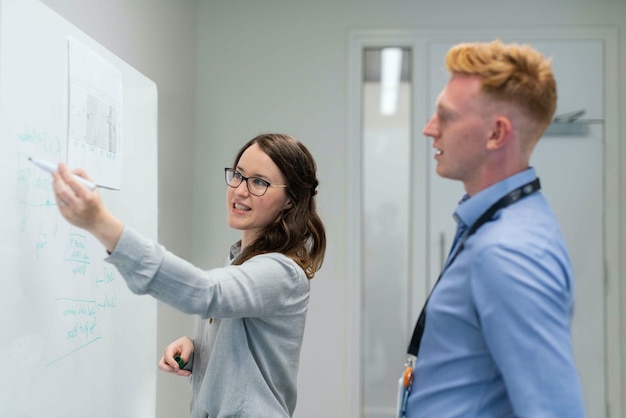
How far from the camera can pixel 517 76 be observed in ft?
3.78

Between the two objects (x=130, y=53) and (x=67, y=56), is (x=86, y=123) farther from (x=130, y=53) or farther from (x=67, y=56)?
(x=130, y=53)

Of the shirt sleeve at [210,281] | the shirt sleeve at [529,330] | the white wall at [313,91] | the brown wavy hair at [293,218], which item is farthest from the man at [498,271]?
the white wall at [313,91]

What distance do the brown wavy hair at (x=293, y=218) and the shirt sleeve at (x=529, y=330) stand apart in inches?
23.8

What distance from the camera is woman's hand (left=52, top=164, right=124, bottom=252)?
1.10m

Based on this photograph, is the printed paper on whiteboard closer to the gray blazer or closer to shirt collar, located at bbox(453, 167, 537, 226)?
the gray blazer

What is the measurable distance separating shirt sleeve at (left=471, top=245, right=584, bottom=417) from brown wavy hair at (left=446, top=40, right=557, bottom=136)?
0.86ft

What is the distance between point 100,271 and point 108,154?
29 centimetres

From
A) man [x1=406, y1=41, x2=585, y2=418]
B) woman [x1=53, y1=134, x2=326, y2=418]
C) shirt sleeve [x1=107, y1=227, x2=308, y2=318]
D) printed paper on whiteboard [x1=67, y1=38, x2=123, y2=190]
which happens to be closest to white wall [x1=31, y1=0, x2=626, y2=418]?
printed paper on whiteboard [x1=67, y1=38, x2=123, y2=190]

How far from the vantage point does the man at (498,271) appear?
1.05 m

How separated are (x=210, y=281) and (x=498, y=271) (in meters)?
0.52

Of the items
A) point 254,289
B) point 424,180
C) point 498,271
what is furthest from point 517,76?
point 424,180

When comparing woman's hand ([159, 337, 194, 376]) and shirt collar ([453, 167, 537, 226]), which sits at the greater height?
shirt collar ([453, 167, 537, 226])

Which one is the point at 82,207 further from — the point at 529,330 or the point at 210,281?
the point at 529,330

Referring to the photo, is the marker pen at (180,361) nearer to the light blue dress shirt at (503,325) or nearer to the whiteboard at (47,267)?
the whiteboard at (47,267)
